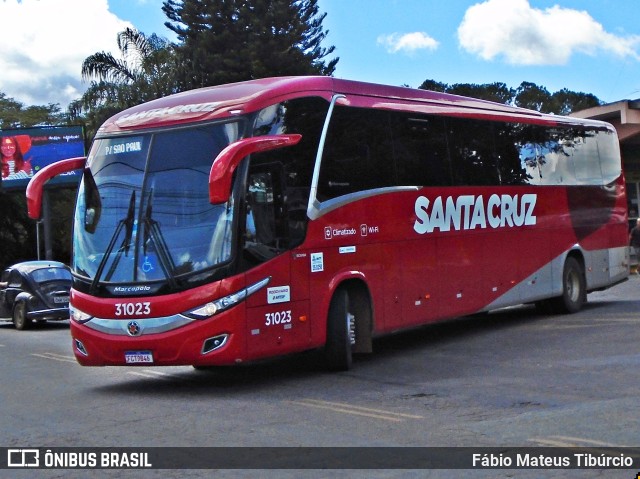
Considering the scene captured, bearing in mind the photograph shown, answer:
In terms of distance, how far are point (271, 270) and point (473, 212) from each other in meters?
5.31

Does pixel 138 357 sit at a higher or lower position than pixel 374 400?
higher

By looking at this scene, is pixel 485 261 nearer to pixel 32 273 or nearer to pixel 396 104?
pixel 396 104

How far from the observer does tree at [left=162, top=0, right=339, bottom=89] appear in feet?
154

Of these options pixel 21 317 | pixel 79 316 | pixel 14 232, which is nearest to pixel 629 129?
pixel 21 317

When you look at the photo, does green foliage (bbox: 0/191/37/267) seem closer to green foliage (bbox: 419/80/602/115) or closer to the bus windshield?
green foliage (bbox: 419/80/602/115)

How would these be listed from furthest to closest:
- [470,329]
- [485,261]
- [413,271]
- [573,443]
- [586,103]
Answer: [586,103] < [470,329] < [485,261] < [413,271] < [573,443]

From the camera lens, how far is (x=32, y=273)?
26.3 m

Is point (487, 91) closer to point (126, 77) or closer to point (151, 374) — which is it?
point (126, 77)

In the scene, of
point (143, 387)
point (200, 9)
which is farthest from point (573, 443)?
point (200, 9)

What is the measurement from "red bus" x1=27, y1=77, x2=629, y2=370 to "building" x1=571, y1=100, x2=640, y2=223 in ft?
60.5

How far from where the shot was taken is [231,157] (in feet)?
34.4

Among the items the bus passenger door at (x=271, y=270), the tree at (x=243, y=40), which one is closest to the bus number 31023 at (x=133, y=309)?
the bus passenger door at (x=271, y=270)

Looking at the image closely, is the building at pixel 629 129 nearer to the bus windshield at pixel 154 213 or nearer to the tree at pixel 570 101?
the bus windshield at pixel 154 213

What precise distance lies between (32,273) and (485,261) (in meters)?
14.2
